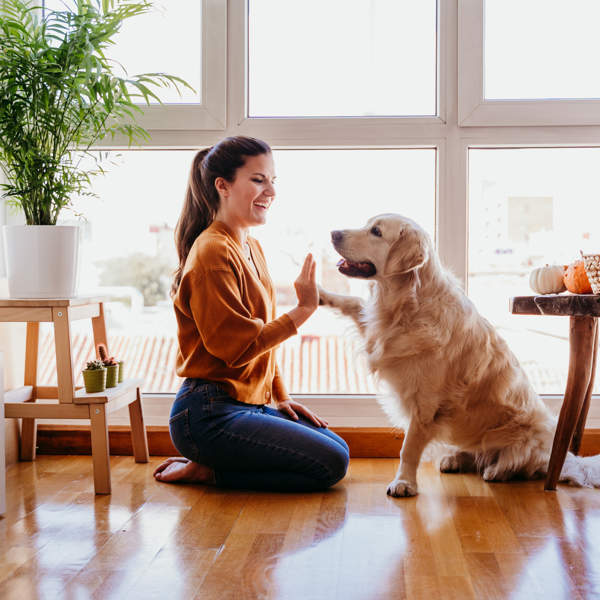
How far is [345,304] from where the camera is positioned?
2.35 m

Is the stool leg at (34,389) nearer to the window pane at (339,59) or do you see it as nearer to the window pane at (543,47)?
the window pane at (339,59)

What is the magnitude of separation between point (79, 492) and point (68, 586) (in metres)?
0.75

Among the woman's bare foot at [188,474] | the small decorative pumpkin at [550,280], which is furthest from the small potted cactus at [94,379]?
the small decorative pumpkin at [550,280]

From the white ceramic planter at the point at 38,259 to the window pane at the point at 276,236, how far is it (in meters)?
0.48

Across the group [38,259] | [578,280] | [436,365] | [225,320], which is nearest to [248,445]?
[225,320]

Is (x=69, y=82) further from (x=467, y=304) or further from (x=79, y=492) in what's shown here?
(x=467, y=304)

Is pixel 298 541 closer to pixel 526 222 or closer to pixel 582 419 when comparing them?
pixel 582 419

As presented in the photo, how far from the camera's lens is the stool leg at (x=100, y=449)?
2.10 m

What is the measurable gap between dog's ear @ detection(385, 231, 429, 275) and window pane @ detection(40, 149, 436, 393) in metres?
0.55

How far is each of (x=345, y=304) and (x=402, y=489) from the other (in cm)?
65

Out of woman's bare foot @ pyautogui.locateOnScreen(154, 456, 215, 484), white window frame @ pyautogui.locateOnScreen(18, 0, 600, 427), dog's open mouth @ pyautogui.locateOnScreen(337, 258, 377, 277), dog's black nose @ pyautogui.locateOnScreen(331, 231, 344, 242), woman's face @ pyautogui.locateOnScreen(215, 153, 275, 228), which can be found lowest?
woman's bare foot @ pyautogui.locateOnScreen(154, 456, 215, 484)

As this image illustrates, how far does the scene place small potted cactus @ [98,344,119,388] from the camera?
2262mm

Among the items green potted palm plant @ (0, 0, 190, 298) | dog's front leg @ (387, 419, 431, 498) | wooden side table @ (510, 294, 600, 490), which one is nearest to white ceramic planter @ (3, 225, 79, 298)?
green potted palm plant @ (0, 0, 190, 298)

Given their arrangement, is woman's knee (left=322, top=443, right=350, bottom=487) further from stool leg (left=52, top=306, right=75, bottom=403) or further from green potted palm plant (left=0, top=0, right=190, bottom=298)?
green potted palm plant (left=0, top=0, right=190, bottom=298)
